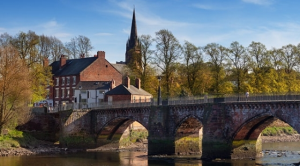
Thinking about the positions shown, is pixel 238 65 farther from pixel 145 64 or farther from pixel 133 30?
pixel 133 30

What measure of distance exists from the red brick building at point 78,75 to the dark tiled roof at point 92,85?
2285 millimetres

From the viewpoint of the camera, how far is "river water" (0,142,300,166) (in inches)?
1869

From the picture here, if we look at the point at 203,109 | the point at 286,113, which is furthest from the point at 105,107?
the point at 286,113

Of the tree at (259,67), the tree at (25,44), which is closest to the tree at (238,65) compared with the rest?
the tree at (259,67)

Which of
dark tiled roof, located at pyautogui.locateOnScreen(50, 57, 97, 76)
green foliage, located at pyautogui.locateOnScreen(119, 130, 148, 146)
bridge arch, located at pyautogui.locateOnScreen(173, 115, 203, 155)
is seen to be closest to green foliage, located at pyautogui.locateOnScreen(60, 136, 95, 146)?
green foliage, located at pyautogui.locateOnScreen(119, 130, 148, 146)

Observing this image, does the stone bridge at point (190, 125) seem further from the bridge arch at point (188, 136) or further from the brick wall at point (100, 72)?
the brick wall at point (100, 72)

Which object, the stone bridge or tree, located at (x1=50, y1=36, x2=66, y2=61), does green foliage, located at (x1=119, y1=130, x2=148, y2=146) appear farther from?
tree, located at (x1=50, y1=36, x2=66, y2=61)

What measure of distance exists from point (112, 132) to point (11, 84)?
16135 mm

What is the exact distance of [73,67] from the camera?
285 ft

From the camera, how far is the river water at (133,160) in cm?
4747

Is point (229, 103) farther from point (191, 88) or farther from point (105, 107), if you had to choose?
point (191, 88)

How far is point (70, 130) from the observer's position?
65.8 metres

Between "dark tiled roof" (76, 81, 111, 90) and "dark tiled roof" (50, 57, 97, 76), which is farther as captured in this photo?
"dark tiled roof" (50, 57, 97, 76)

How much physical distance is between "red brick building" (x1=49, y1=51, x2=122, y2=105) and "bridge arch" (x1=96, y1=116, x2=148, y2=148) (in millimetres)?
17471
